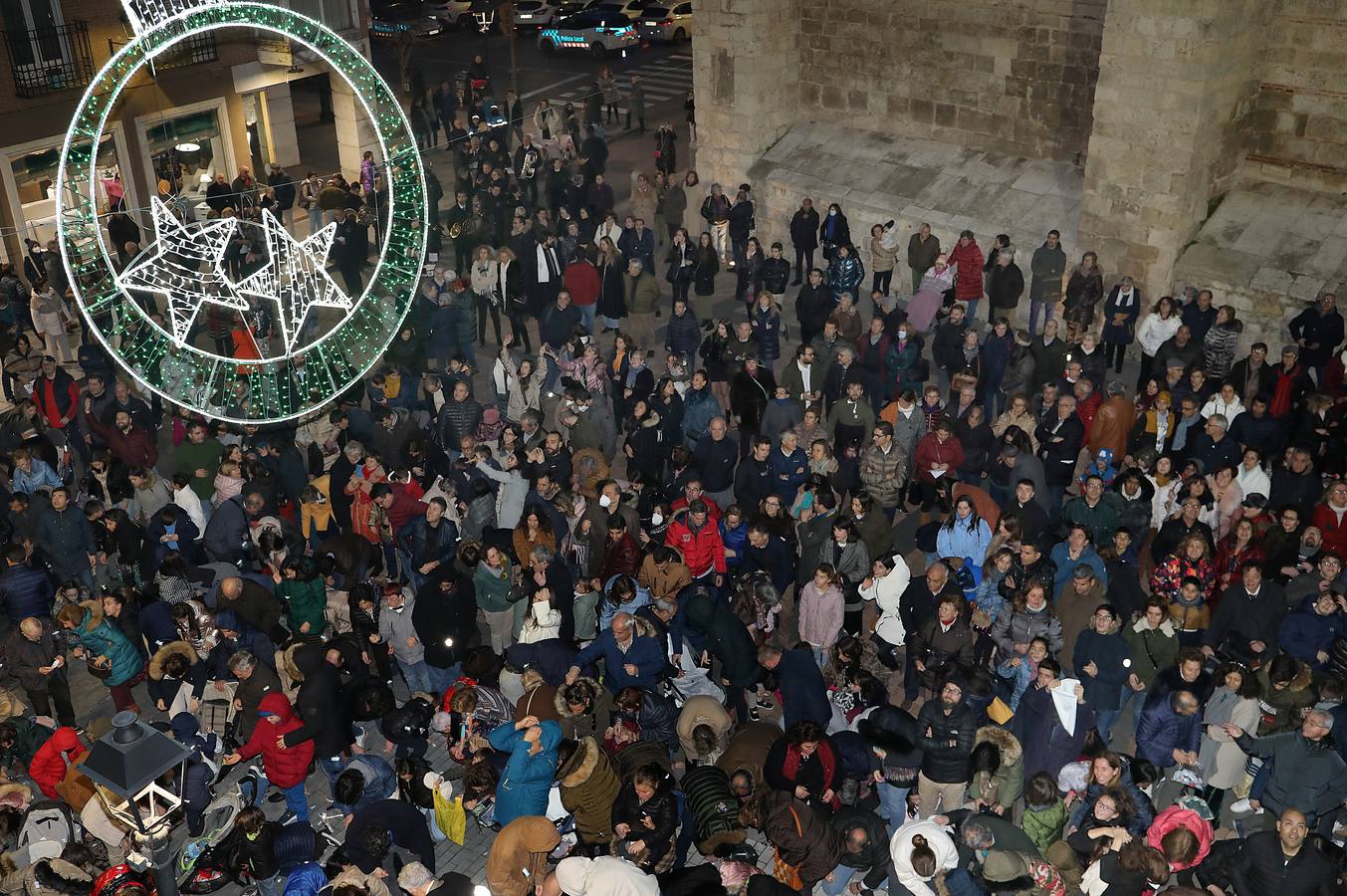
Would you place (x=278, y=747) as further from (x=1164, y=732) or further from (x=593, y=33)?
(x=593, y=33)

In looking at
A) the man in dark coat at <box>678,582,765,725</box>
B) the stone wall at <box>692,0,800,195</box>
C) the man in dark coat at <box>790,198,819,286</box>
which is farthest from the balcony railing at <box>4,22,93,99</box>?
the man in dark coat at <box>678,582,765,725</box>

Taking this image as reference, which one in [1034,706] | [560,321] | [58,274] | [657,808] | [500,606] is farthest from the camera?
[58,274]

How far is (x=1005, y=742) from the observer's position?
31.2 feet

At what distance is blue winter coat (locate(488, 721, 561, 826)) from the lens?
9.52 metres

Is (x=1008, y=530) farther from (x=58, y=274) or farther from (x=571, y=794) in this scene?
(x=58, y=274)

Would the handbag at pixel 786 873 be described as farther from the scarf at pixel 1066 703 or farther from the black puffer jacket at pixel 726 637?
the scarf at pixel 1066 703

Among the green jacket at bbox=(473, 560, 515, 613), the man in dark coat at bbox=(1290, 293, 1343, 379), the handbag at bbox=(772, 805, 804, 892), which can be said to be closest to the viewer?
the handbag at bbox=(772, 805, 804, 892)

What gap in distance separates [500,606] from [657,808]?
321 centimetres

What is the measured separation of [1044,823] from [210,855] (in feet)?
20.0

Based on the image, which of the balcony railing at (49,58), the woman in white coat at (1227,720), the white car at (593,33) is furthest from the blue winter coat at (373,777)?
the white car at (593,33)

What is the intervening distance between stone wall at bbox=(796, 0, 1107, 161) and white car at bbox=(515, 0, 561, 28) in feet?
60.9

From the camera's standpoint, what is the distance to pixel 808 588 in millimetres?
11109

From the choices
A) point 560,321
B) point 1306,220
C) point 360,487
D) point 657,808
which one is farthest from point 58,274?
point 1306,220

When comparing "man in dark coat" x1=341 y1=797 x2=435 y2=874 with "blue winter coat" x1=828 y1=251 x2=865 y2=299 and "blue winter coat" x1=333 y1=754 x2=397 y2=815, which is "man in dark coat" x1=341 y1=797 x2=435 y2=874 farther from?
"blue winter coat" x1=828 y1=251 x2=865 y2=299
